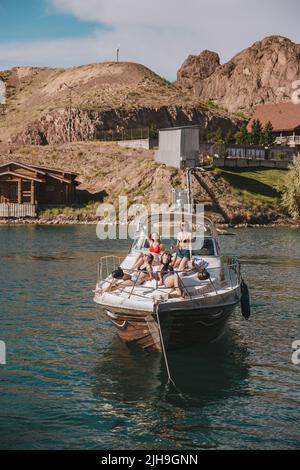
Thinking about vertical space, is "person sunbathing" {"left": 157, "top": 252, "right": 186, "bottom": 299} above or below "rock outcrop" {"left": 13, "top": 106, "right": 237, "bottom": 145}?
below

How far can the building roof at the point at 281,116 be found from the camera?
124750 millimetres

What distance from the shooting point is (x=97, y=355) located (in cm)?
2141

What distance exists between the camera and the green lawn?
9244 cm

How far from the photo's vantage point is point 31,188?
3844 inches

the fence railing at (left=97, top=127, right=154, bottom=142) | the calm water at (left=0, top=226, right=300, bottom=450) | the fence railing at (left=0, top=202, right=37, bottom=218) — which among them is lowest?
the calm water at (left=0, top=226, right=300, bottom=450)

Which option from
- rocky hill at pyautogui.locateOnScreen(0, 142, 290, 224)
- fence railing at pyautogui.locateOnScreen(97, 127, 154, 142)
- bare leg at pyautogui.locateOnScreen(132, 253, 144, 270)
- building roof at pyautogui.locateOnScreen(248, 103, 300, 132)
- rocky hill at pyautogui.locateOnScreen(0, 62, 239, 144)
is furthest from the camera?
rocky hill at pyautogui.locateOnScreen(0, 62, 239, 144)

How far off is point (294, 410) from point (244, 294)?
32.1 feet

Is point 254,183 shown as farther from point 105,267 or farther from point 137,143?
point 105,267

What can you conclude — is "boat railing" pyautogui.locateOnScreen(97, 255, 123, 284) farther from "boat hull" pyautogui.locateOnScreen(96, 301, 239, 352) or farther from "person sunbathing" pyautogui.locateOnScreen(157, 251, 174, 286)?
"boat hull" pyautogui.locateOnScreen(96, 301, 239, 352)

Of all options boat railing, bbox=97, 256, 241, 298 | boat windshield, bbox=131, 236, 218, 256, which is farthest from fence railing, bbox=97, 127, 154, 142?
boat railing, bbox=97, 256, 241, 298

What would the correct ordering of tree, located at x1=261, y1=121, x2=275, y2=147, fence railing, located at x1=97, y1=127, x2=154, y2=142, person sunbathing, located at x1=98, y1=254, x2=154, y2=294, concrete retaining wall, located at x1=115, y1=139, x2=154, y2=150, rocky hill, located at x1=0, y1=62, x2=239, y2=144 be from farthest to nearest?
1. rocky hill, located at x1=0, y1=62, x2=239, y2=144
2. fence railing, located at x1=97, y1=127, x2=154, y2=142
3. tree, located at x1=261, y1=121, x2=275, y2=147
4. concrete retaining wall, located at x1=115, y1=139, x2=154, y2=150
5. person sunbathing, located at x1=98, y1=254, x2=154, y2=294

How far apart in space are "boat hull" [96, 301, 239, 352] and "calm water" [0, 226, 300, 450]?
729mm
